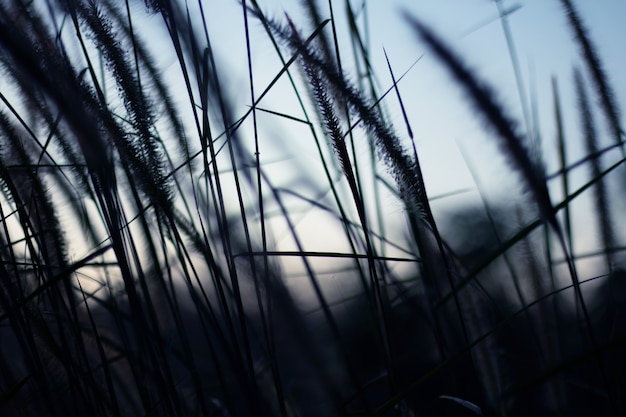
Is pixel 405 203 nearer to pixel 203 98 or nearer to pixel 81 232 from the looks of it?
pixel 203 98

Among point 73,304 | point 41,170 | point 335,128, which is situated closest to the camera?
point 335,128

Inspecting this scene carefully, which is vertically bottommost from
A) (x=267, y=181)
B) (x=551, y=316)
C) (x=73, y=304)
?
(x=551, y=316)

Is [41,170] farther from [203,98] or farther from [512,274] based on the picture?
[512,274]

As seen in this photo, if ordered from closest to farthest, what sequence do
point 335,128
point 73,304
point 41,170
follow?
point 335,128, point 73,304, point 41,170

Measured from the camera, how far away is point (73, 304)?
0.59 metres

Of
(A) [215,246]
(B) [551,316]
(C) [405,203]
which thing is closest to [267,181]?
(A) [215,246]

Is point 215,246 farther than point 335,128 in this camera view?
Yes

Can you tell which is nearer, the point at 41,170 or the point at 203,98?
the point at 203,98

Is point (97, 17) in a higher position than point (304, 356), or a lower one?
higher

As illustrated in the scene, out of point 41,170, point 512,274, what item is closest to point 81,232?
point 41,170

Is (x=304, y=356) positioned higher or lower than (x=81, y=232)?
lower

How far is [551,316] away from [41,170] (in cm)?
61

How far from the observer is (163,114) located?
2.06 feet

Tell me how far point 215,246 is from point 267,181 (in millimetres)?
103
